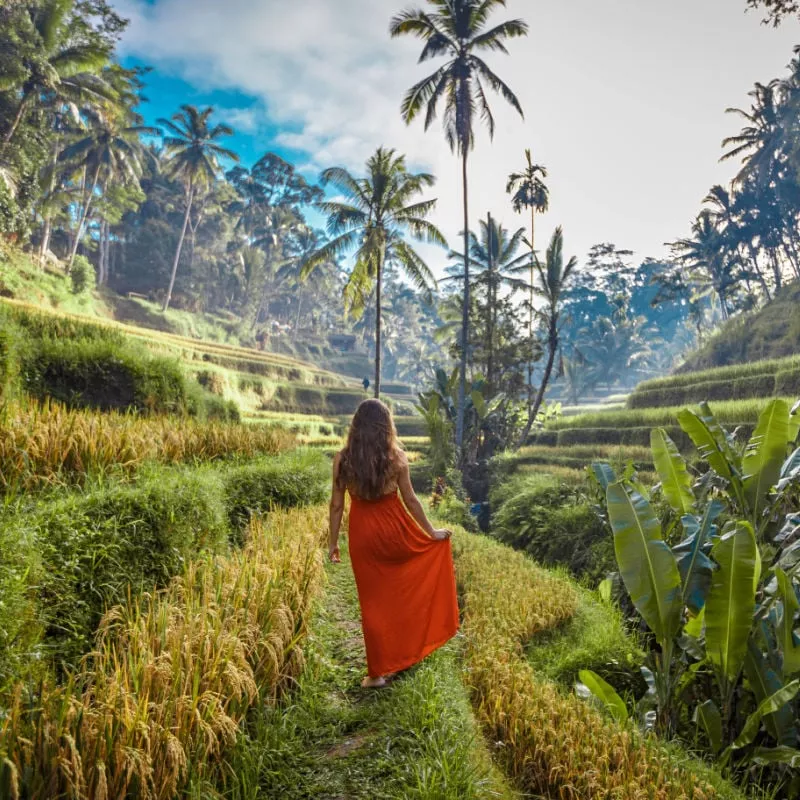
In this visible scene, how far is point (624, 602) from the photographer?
261 inches

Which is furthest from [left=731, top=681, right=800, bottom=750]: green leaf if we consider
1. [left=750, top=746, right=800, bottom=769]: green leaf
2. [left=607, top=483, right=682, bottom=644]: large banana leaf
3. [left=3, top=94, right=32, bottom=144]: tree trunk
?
[left=3, top=94, right=32, bottom=144]: tree trunk

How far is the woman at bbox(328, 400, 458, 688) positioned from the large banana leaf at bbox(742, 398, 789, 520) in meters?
3.00

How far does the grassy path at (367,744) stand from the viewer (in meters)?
2.45

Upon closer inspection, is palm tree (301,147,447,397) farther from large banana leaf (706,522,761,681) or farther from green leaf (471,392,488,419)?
large banana leaf (706,522,761,681)

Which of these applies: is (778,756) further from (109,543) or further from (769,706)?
(109,543)

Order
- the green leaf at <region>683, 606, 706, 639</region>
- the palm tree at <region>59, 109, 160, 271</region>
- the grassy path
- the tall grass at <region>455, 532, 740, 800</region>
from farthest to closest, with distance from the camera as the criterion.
Result: the palm tree at <region>59, 109, 160, 271</region>
the green leaf at <region>683, 606, 706, 639</region>
the tall grass at <region>455, 532, 740, 800</region>
the grassy path

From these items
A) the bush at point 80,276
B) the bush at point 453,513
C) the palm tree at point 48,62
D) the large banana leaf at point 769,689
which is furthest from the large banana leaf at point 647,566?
the bush at point 80,276

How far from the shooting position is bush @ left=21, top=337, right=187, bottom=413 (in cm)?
744

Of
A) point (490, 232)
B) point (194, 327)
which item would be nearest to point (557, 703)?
point (490, 232)

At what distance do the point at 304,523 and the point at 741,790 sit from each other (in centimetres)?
476

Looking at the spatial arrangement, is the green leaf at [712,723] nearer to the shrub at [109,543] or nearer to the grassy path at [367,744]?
the grassy path at [367,744]

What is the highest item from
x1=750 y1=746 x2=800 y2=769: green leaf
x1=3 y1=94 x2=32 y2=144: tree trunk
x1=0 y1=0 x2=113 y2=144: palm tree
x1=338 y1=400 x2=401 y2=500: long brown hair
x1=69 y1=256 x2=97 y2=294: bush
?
x1=0 y1=0 x2=113 y2=144: palm tree

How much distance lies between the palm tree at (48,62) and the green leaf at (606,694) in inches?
822

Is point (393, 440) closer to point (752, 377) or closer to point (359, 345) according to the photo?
point (752, 377)
